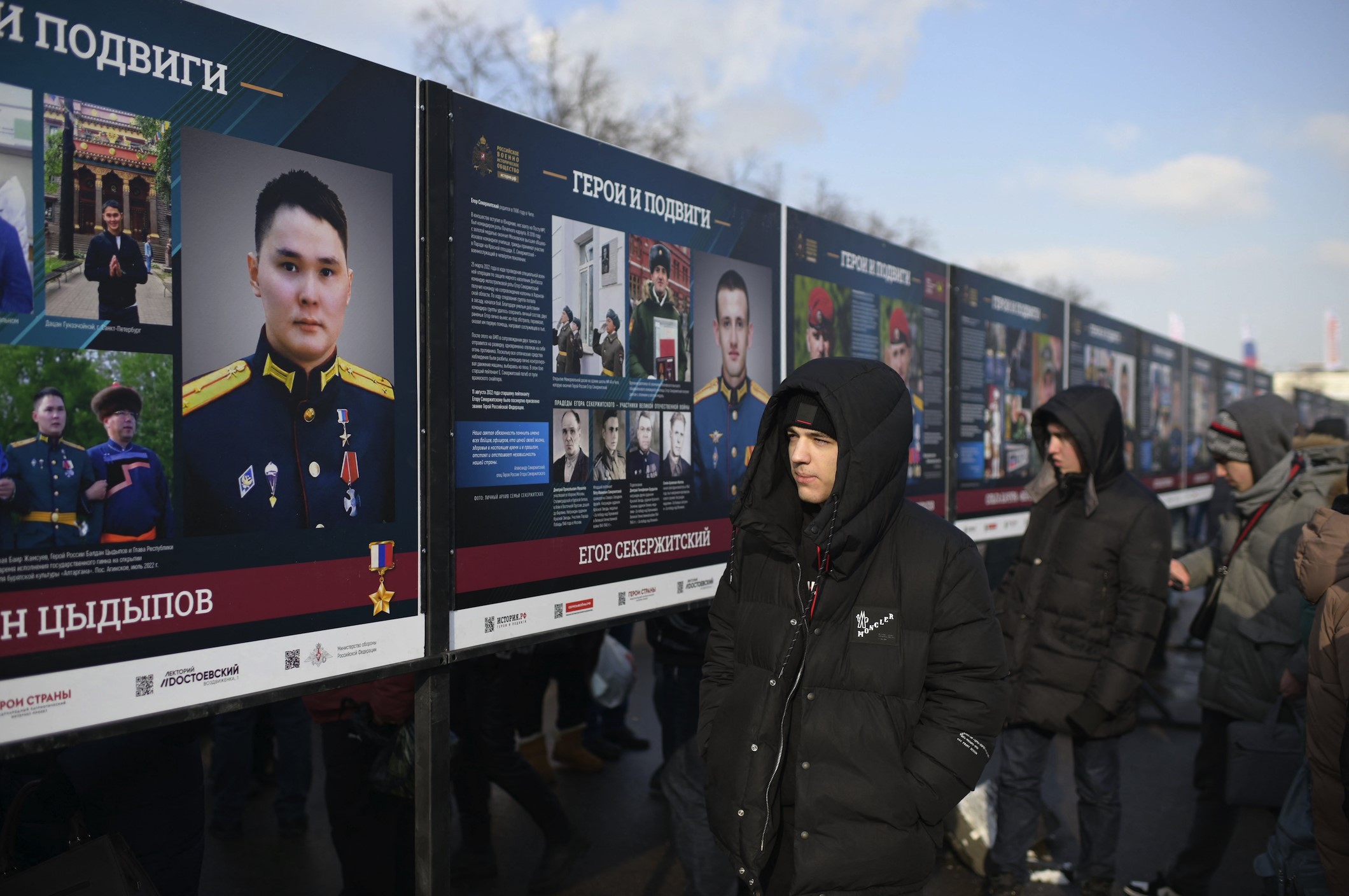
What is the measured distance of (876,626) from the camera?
2.57 m

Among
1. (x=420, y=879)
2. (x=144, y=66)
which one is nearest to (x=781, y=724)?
(x=420, y=879)

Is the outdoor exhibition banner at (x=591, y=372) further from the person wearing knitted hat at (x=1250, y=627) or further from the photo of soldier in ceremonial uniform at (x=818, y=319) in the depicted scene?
the person wearing knitted hat at (x=1250, y=627)

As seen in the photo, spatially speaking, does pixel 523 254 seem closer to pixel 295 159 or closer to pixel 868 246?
pixel 295 159

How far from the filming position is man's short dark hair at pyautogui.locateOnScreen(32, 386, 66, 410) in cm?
212

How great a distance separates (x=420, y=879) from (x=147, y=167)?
210cm

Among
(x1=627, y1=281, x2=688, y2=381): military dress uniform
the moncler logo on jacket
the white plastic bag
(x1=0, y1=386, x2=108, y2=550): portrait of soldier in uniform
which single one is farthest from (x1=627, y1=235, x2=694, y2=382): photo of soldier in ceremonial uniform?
the white plastic bag

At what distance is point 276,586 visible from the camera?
2525 millimetres

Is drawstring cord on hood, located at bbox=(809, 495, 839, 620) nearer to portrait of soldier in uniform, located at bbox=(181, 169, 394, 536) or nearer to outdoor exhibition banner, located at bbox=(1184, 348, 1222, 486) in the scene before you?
portrait of soldier in uniform, located at bbox=(181, 169, 394, 536)

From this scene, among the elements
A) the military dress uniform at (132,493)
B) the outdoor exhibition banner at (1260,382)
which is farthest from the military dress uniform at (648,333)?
the outdoor exhibition banner at (1260,382)

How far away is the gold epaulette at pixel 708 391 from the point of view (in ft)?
13.6

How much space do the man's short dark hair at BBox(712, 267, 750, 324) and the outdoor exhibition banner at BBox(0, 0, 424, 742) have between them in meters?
1.69

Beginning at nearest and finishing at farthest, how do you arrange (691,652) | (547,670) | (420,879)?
(420,879), (691,652), (547,670)

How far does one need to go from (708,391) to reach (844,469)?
5.65ft

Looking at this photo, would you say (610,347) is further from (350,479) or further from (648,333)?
(350,479)
